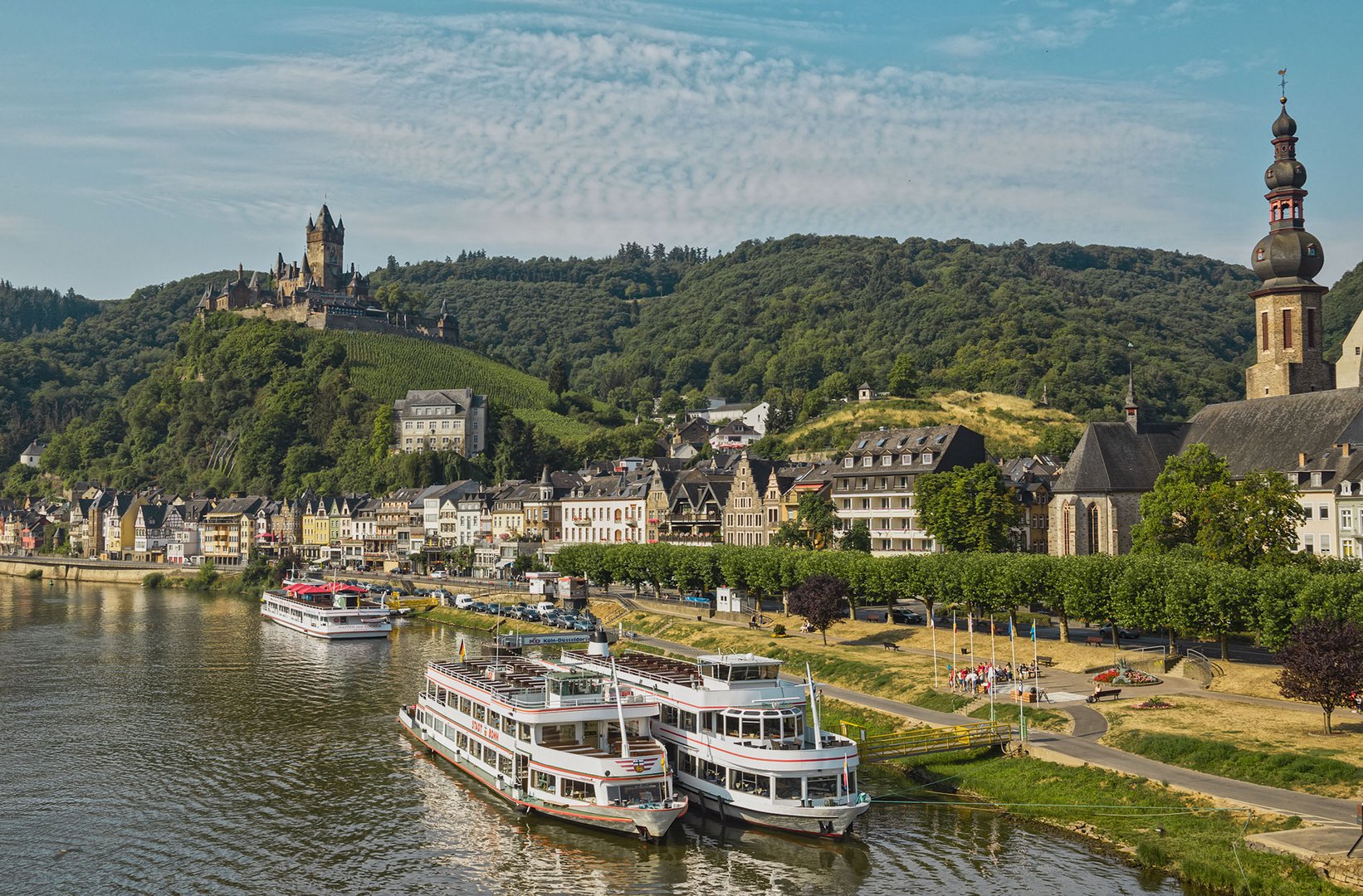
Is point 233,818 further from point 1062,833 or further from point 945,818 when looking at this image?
point 1062,833

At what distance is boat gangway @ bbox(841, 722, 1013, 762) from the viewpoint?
4819 centimetres

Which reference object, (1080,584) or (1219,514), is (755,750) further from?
(1219,514)

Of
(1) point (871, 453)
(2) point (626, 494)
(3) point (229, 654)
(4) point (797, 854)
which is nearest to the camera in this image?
(4) point (797, 854)

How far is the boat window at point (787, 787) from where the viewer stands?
41250 mm

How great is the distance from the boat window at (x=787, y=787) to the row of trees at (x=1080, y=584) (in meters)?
26.1

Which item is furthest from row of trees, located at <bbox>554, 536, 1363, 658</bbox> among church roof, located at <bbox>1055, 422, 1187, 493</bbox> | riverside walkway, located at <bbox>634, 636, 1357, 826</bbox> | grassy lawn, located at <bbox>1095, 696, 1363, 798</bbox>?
church roof, located at <bbox>1055, 422, 1187, 493</bbox>

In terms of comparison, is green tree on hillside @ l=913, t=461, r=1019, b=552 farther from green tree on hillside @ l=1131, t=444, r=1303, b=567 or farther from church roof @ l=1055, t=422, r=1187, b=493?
green tree on hillside @ l=1131, t=444, r=1303, b=567

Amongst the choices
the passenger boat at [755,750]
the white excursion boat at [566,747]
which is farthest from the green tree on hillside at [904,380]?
the passenger boat at [755,750]

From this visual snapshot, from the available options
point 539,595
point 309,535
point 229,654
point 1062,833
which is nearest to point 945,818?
point 1062,833

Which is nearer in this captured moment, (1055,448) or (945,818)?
(945,818)

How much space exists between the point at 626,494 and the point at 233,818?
3644 inches

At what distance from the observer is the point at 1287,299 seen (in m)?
96.8

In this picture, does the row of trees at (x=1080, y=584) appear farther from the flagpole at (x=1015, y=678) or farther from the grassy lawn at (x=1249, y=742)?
the grassy lawn at (x=1249, y=742)

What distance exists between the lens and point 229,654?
90625 millimetres
